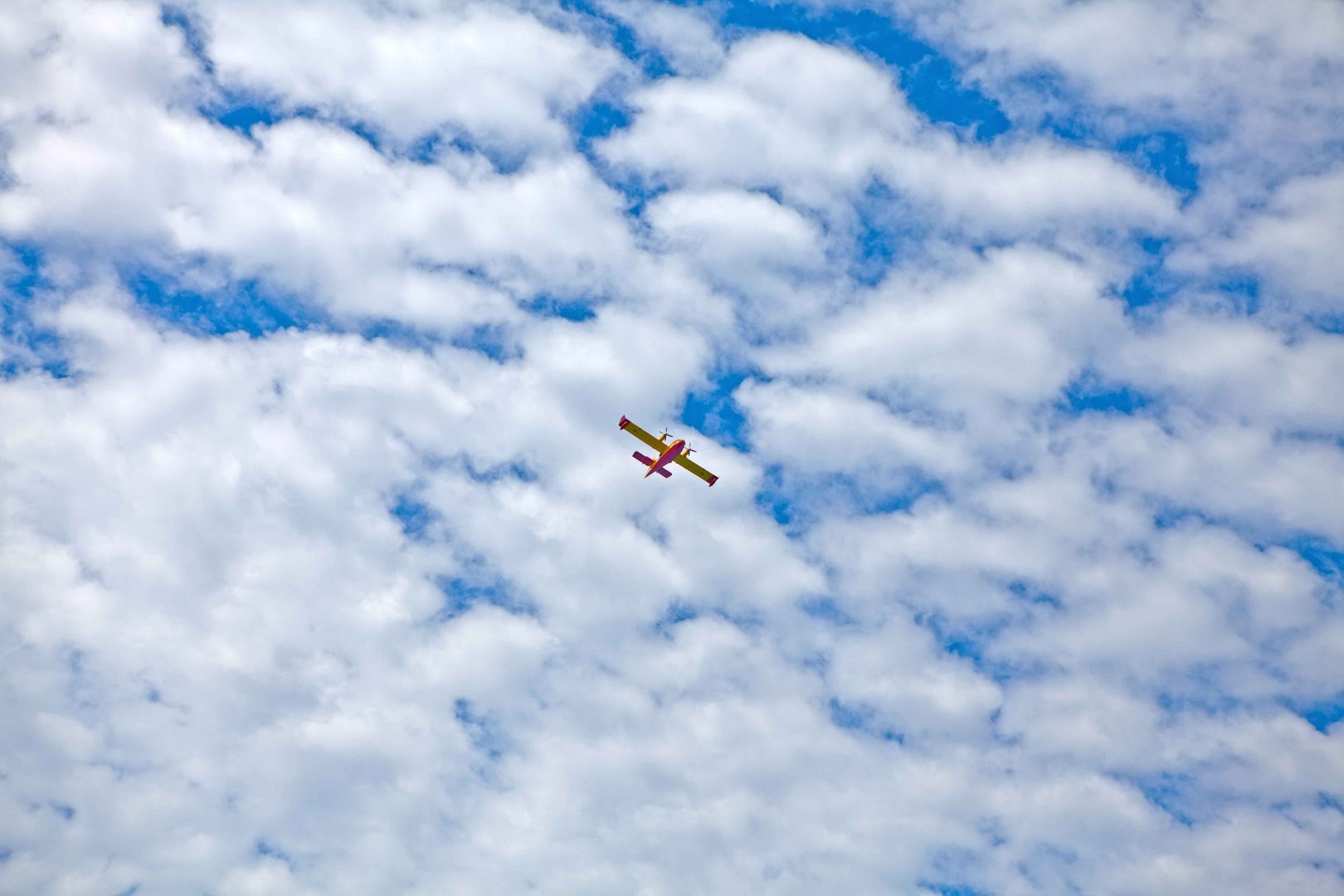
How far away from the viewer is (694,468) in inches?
3738

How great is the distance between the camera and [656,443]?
92.4 m

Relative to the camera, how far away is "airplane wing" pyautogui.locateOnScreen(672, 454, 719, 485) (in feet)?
307

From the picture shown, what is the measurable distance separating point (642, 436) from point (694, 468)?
6758mm

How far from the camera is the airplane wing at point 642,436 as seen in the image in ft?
296

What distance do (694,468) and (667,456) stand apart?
130 inches

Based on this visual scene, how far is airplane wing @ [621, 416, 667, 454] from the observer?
→ 9031 cm

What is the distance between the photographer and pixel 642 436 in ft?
301

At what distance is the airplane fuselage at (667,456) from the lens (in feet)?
302

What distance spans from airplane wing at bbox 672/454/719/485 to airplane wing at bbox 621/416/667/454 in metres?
1.85

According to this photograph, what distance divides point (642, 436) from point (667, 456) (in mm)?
3506

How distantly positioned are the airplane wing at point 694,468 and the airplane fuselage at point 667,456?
448mm

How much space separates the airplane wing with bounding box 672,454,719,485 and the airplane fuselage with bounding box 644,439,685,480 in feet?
1.47

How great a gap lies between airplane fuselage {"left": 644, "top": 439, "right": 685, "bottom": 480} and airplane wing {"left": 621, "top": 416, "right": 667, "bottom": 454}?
51 centimetres
